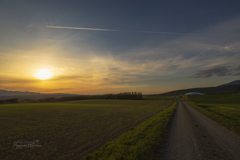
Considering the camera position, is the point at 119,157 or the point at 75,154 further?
the point at 75,154

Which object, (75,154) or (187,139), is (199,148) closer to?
(187,139)

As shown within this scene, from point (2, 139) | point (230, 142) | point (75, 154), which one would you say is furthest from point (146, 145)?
point (2, 139)

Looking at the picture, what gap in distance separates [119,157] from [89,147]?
4.18 meters

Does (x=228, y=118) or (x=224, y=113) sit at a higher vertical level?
(x=228, y=118)

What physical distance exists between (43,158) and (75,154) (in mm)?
2366

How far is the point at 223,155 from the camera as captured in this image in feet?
26.6

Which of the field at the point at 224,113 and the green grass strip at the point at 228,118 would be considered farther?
the field at the point at 224,113

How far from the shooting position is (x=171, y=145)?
32.5ft

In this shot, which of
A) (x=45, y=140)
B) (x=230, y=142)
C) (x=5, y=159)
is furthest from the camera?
(x=45, y=140)

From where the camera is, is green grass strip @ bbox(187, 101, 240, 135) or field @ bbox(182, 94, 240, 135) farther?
field @ bbox(182, 94, 240, 135)

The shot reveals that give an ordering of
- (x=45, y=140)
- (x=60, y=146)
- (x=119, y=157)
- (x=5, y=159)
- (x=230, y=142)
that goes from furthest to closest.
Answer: (x=45, y=140)
(x=60, y=146)
(x=230, y=142)
(x=5, y=159)
(x=119, y=157)

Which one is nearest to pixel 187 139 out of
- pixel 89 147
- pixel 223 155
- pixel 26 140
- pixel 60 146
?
pixel 223 155

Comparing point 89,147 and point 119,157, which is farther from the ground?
point 119,157

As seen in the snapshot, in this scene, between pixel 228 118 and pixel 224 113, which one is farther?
pixel 224 113
